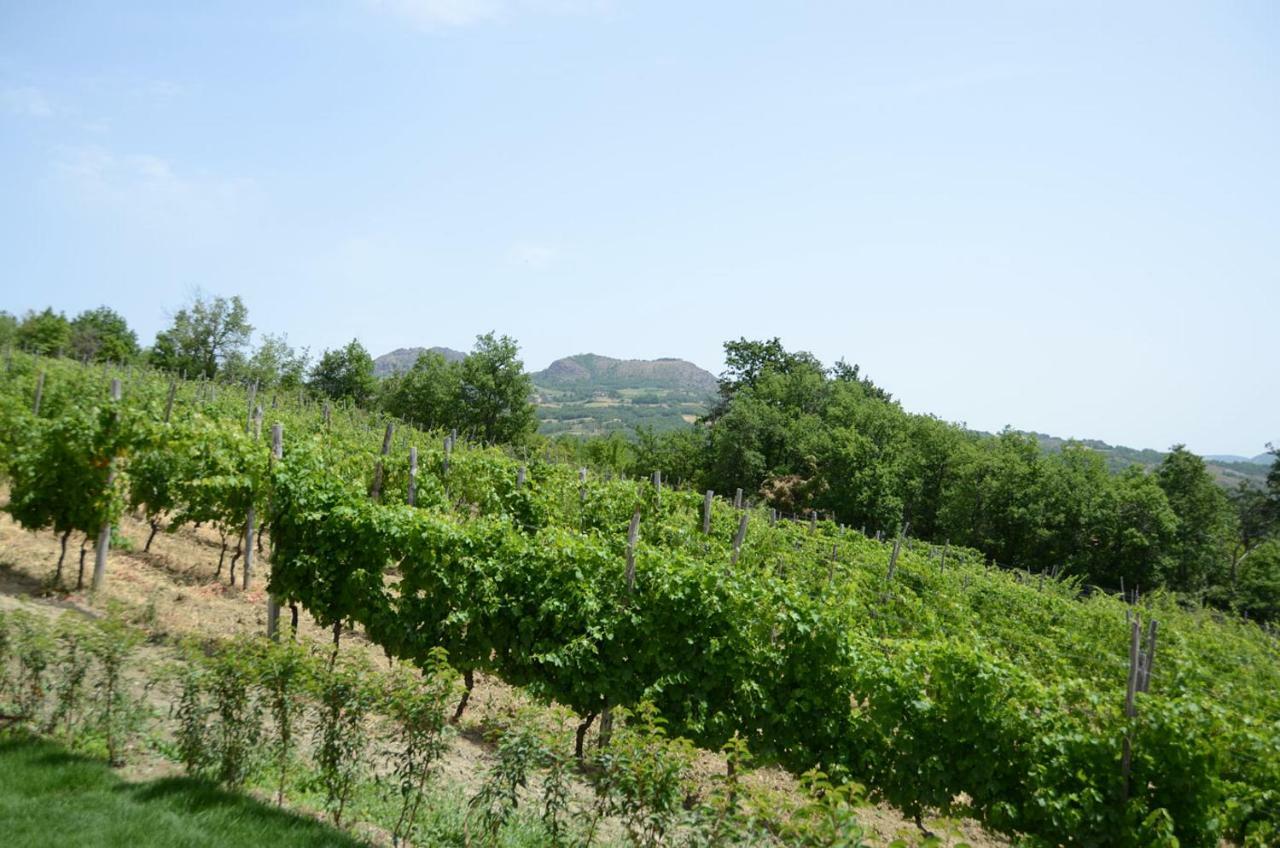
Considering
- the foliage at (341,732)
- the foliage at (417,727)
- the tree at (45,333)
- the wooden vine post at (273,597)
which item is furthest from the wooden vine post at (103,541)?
the tree at (45,333)

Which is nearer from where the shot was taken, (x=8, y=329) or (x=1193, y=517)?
(x=1193, y=517)

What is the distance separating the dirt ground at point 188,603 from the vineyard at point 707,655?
0.97ft

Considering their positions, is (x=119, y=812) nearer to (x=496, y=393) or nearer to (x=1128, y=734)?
(x=1128, y=734)

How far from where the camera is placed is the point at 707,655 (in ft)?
23.5

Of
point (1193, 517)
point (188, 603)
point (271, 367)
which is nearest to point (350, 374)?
point (271, 367)

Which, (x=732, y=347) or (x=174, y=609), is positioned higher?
(x=732, y=347)

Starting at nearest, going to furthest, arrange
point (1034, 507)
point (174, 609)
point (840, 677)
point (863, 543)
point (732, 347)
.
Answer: point (840, 677) → point (174, 609) → point (863, 543) → point (1034, 507) → point (732, 347)

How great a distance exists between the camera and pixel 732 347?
182 feet

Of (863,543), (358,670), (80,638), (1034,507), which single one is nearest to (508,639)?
(358,670)

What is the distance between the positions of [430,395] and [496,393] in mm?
4700

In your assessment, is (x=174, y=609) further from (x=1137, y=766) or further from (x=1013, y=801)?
(x=1137, y=766)

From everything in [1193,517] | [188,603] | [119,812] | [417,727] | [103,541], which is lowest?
[188,603]

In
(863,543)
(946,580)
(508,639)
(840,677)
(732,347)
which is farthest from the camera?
(732,347)

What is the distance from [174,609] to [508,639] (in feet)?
16.9
